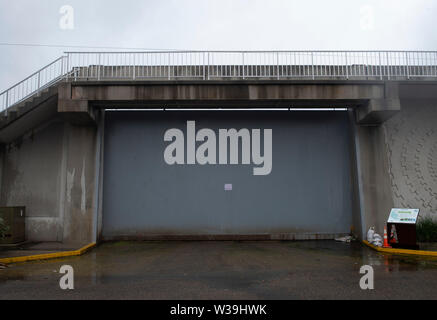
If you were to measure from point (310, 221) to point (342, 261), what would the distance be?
4.05 metres

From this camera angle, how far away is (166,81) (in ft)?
39.3

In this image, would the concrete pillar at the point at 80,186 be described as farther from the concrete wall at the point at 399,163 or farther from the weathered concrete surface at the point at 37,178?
the concrete wall at the point at 399,163

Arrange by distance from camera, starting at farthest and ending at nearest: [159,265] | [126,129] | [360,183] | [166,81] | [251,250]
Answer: [126,129], [360,183], [166,81], [251,250], [159,265]

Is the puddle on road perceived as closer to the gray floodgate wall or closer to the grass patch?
the gray floodgate wall

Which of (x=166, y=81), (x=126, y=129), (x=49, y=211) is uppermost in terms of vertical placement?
(x=166, y=81)

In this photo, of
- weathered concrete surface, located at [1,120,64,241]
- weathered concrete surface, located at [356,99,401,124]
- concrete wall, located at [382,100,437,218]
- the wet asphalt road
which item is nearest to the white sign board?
the wet asphalt road

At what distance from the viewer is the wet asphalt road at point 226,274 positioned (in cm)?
624

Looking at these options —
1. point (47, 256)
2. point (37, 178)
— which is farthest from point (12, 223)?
point (47, 256)

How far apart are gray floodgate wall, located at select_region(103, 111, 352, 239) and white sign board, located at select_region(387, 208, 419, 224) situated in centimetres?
234

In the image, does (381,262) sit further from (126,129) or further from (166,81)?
(126,129)

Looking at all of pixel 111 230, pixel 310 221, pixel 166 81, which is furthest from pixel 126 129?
pixel 310 221

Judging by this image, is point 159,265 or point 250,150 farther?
point 250,150

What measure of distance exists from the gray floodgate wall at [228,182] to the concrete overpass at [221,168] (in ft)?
0.13

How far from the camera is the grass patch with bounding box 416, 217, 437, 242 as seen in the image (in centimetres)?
1196
